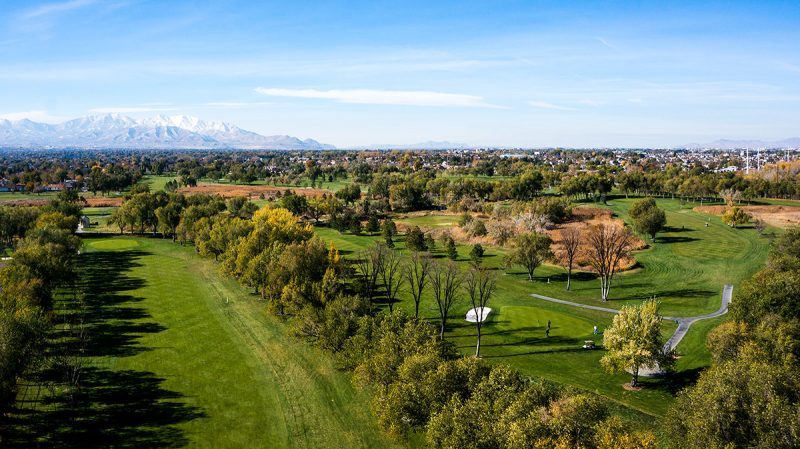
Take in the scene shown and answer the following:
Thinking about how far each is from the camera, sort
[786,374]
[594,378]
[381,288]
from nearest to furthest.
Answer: [786,374], [594,378], [381,288]

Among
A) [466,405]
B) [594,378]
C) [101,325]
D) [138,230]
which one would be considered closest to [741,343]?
[594,378]

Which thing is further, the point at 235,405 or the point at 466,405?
the point at 235,405

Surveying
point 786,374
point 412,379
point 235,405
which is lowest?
point 235,405

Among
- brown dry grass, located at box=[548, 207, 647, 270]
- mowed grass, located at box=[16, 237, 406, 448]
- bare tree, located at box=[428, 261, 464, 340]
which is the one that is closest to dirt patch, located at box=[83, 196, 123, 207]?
mowed grass, located at box=[16, 237, 406, 448]

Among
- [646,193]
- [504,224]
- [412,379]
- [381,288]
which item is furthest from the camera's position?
[646,193]

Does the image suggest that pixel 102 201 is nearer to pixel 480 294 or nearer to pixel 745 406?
pixel 480 294

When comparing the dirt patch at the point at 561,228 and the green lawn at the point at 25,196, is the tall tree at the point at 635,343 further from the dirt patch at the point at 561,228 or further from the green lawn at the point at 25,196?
the green lawn at the point at 25,196

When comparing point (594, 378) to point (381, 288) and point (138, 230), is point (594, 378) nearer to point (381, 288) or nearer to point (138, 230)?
point (381, 288)

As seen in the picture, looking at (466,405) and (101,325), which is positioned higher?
(466,405)
